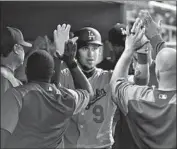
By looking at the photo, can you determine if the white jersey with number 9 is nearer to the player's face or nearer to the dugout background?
the player's face

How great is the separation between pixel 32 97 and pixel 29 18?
47 centimetres

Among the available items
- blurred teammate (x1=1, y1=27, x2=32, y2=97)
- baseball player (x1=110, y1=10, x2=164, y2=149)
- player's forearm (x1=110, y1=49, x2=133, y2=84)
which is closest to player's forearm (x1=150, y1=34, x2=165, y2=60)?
baseball player (x1=110, y1=10, x2=164, y2=149)

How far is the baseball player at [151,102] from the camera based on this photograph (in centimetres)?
218

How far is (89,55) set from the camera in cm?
240

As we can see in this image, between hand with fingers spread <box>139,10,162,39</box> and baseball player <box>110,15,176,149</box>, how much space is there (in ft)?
0.46

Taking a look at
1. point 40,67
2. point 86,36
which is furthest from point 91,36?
point 40,67

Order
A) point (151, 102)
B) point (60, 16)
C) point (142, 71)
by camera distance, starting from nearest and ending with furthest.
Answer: point (151, 102) → point (142, 71) → point (60, 16)

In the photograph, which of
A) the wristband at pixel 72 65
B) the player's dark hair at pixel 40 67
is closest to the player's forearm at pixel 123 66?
the wristband at pixel 72 65

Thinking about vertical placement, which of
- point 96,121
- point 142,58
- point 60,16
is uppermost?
point 60,16

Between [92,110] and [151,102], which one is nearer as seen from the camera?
[151,102]

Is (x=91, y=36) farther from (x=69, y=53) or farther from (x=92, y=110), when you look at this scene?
(x=92, y=110)

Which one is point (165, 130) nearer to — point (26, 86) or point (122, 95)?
point (122, 95)

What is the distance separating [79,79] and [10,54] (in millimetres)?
422

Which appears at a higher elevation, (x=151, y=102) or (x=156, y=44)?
(x=156, y=44)
